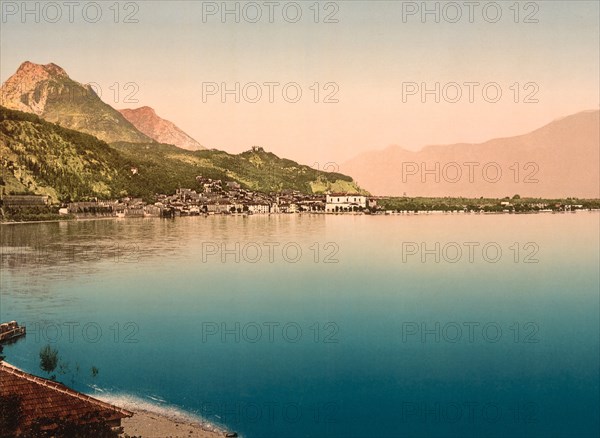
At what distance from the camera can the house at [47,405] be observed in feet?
52.7

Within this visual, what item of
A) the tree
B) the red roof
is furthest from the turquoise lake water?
the red roof

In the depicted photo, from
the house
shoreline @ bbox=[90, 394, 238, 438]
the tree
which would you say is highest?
the house

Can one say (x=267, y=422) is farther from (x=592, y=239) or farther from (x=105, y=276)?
(x=592, y=239)

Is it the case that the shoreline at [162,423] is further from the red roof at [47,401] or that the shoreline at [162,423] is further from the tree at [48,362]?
the tree at [48,362]

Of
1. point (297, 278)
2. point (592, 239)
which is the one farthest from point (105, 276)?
point (592, 239)

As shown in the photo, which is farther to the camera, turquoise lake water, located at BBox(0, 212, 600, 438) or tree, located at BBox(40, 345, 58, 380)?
tree, located at BBox(40, 345, 58, 380)

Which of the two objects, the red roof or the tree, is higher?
the red roof

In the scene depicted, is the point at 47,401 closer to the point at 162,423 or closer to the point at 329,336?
the point at 162,423

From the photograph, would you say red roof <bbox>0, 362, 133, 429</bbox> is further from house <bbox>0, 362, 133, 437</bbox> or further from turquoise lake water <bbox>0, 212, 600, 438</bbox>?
turquoise lake water <bbox>0, 212, 600, 438</bbox>

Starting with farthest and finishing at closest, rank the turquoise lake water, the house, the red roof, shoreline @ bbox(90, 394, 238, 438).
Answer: the turquoise lake water, shoreline @ bbox(90, 394, 238, 438), the red roof, the house

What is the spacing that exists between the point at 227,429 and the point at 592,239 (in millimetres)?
98846

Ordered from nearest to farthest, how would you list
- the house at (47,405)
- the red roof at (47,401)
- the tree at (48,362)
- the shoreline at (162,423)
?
the house at (47,405), the red roof at (47,401), the shoreline at (162,423), the tree at (48,362)

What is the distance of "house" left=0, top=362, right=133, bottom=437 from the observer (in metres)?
16.1

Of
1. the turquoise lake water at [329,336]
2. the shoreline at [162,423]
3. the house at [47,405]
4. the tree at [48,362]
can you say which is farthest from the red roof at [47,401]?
the tree at [48,362]
